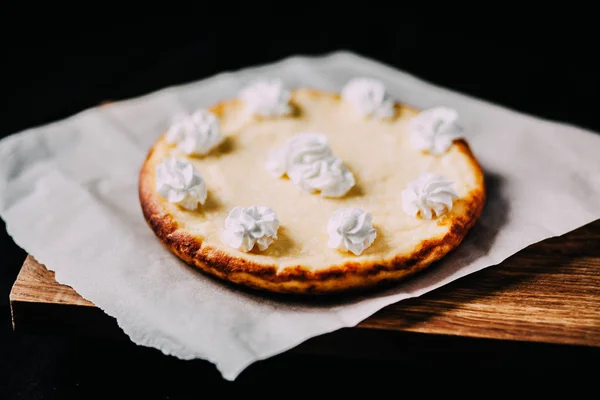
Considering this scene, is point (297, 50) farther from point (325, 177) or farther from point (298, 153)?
point (325, 177)

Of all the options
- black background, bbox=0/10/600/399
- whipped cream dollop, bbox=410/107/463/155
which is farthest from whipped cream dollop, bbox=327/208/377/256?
black background, bbox=0/10/600/399

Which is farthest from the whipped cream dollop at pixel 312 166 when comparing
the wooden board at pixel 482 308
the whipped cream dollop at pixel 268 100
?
the wooden board at pixel 482 308

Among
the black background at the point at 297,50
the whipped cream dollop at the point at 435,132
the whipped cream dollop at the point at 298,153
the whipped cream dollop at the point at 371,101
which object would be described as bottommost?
the whipped cream dollop at the point at 298,153

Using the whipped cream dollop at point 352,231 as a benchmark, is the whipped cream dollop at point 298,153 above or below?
above

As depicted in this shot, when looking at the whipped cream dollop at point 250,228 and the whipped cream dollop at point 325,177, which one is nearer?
the whipped cream dollop at point 250,228

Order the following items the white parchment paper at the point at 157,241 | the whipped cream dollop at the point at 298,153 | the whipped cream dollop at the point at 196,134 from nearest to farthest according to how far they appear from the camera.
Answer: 1. the white parchment paper at the point at 157,241
2. the whipped cream dollop at the point at 298,153
3. the whipped cream dollop at the point at 196,134

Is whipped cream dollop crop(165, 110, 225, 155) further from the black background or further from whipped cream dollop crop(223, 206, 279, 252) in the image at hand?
the black background

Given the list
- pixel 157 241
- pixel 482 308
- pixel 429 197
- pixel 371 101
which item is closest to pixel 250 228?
pixel 157 241

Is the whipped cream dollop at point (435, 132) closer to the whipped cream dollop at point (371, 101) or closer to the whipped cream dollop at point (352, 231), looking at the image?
the whipped cream dollop at point (371, 101)
